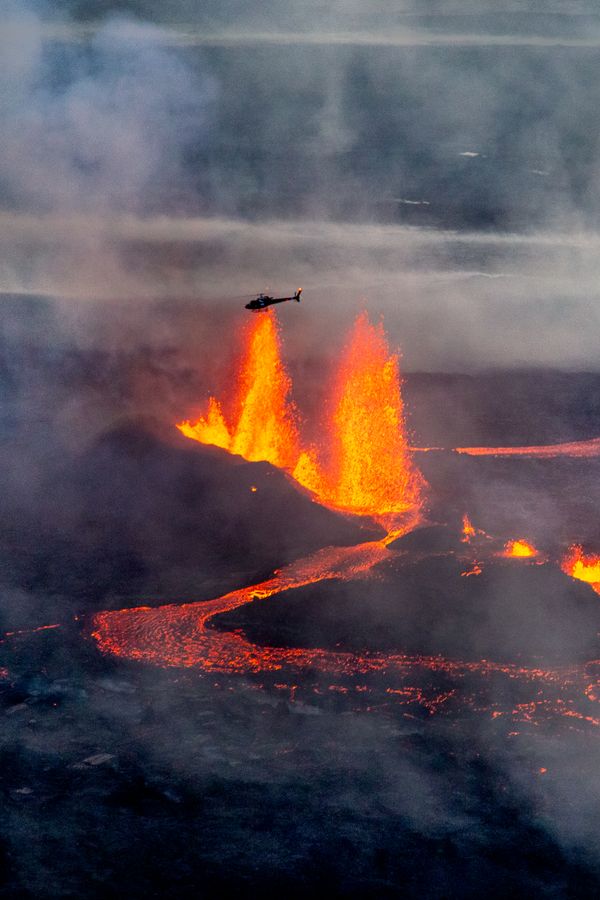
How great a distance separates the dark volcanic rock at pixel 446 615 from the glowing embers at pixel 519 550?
2192 mm

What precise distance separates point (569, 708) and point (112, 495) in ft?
45.9

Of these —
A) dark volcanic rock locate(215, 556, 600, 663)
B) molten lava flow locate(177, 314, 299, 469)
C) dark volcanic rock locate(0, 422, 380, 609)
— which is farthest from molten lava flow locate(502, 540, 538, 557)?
molten lava flow locate(177, 314, 299, 469)

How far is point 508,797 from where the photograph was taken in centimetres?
1742

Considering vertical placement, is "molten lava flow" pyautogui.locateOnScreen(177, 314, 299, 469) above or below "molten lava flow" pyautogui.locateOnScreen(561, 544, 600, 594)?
below

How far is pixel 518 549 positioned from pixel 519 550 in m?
0.04

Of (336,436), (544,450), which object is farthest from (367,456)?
(544,450)

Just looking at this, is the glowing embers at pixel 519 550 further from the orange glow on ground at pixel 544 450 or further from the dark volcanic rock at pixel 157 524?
the orange glow on ground at pixel 544 450

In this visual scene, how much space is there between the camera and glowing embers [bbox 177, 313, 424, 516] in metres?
33.7

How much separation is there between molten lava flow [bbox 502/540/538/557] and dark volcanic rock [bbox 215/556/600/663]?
2.43m

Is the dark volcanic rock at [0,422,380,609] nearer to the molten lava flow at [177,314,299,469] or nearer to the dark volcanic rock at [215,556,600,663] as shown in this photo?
the dark volcanic rock at [215,556,600,663]

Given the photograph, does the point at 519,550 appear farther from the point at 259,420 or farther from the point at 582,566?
the point at 259,420

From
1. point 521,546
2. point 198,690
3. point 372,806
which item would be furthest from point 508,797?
point 521,546

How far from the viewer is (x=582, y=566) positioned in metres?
28.1

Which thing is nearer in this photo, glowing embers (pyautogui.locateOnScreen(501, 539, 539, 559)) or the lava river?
the lava river
